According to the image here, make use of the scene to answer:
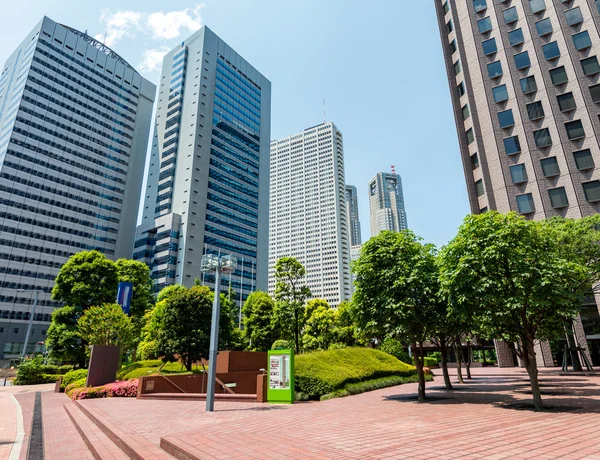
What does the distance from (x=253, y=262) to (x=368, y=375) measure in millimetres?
83445

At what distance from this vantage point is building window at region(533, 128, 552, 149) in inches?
1503

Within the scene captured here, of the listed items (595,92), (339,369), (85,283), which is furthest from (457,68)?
(85,283)

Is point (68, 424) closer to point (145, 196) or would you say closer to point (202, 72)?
point (145, 196)

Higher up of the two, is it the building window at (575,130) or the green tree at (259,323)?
the building window at (575,130)

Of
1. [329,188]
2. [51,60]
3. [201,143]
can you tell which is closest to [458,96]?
[201,143]

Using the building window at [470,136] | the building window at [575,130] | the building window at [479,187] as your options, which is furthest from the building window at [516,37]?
the building window at [479,187]

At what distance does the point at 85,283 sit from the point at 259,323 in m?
19.9

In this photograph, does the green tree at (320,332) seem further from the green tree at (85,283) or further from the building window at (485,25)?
the building window at (485,25)

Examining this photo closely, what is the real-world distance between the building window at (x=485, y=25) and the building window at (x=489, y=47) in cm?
172

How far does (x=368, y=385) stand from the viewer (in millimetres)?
20797

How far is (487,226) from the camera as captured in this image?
1373 cm

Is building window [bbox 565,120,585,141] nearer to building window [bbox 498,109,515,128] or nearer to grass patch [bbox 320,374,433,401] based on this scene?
building window [bbox 498,109,515,128]

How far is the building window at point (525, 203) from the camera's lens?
37562 millimetres

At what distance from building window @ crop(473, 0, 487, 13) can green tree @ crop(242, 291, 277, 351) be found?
46.8 metres
